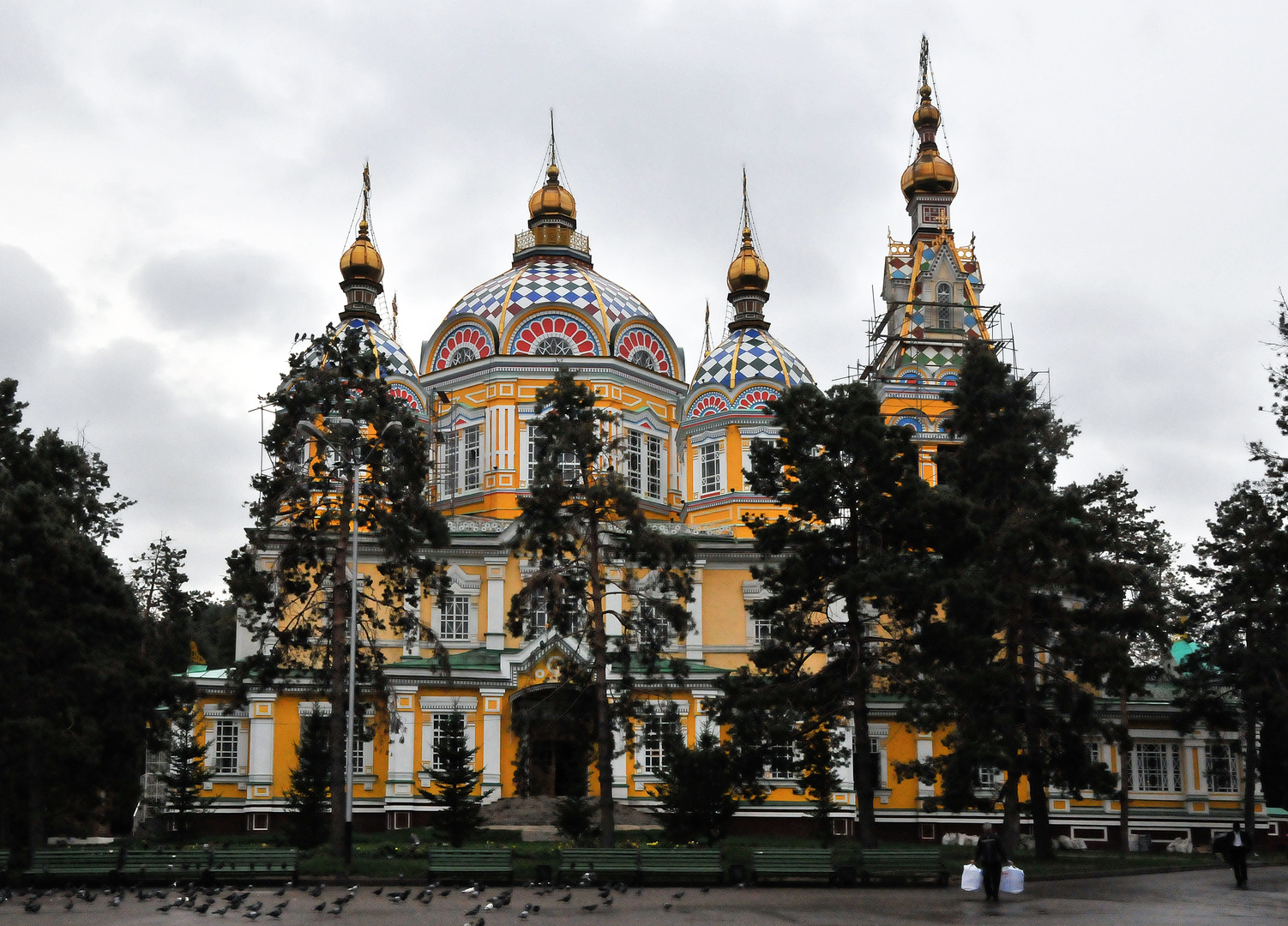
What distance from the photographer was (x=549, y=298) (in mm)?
44500

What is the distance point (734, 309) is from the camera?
4716 centimetres

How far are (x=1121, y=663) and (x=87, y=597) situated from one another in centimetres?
1967

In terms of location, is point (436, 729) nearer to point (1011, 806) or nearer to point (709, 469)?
point (709, 469)

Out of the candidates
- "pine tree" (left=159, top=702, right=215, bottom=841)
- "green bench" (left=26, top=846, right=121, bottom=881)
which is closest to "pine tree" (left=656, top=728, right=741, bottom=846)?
"green bench" (left=26, top=846, right=121, bottom=881)

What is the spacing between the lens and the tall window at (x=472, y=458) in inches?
1725

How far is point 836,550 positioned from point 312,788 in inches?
470

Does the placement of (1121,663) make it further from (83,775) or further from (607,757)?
(83,775)

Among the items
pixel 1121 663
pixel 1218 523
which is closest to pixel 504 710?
pixel 1121 663

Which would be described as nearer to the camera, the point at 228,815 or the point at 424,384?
the point at 228,815

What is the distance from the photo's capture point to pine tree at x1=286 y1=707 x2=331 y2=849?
99.8ft

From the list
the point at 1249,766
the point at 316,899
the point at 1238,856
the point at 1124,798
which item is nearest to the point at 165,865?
the point at 316,899

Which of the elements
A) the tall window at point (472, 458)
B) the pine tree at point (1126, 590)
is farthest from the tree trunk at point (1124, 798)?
the tall window at point (472, 458)

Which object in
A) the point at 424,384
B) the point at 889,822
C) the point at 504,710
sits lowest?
the point at 889,822

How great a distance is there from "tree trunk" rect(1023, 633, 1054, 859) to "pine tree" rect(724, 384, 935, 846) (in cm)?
307
